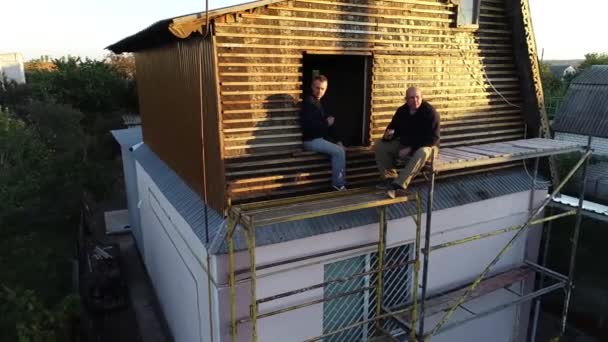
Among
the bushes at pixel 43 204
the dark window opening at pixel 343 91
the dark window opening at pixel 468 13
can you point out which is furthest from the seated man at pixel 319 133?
the bushes at pixel 43 204

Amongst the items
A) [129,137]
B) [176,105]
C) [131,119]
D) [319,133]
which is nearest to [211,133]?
[319,133]

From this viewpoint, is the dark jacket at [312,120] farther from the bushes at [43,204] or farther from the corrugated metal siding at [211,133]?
the bushes at [43,204]

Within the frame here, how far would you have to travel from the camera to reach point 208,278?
527cm

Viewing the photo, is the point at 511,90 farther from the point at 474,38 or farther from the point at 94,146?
the point at 94,146

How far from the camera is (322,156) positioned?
599 centimetres

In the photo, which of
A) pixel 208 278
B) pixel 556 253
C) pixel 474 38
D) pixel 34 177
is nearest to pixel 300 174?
pixel 208 278

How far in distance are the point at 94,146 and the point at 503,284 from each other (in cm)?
2005

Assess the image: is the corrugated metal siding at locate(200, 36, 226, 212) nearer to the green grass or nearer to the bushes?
the bushes

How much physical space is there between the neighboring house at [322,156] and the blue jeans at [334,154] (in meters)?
0.15

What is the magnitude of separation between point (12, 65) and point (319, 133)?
2008 inches

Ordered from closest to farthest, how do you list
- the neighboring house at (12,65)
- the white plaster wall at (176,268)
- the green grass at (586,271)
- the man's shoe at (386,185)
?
1. the man's shoe at (386,185)
2. the white plaster wall at (176,268)
3. the green grass at (586,271)
4. the neighboring house at (12,65)

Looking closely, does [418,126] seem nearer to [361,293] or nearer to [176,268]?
[361,293]

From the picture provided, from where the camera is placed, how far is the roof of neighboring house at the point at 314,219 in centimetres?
521

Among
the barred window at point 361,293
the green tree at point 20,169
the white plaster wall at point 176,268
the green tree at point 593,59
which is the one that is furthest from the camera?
the green tree at point 593,59
